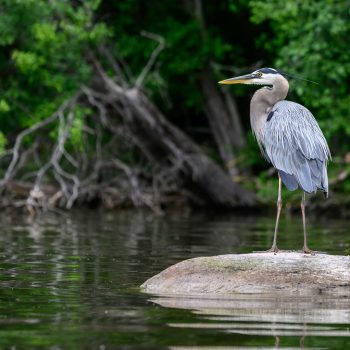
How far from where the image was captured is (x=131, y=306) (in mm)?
7996

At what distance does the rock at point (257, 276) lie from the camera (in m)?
8.69

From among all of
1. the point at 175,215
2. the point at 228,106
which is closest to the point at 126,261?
the point at 175,215

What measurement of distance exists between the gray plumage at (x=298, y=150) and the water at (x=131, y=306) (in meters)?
1.65

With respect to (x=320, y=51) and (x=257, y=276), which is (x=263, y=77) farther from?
(x=320, y=51)

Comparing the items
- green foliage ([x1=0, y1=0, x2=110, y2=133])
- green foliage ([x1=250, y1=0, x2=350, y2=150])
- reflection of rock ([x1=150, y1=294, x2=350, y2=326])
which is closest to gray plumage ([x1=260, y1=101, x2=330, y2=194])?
reflection of rock ([x1=150, y1=294, x2=350, y2=326])

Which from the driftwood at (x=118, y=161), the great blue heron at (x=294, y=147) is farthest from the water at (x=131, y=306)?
the driftwood at (x=118, y=161)

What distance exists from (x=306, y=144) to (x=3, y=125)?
1400 cm

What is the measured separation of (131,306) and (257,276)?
1.27 metres

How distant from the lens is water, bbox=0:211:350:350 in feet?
21.3

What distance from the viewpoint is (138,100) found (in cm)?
2155

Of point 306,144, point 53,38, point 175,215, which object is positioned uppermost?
point 53,38

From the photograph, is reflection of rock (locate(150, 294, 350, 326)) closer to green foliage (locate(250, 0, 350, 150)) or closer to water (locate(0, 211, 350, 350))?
water (locate(0, 211, 350, 350))

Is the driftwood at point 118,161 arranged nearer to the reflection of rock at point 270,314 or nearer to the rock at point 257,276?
the rock at point 257,276

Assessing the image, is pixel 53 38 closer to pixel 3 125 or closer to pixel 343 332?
pixel 3 125
